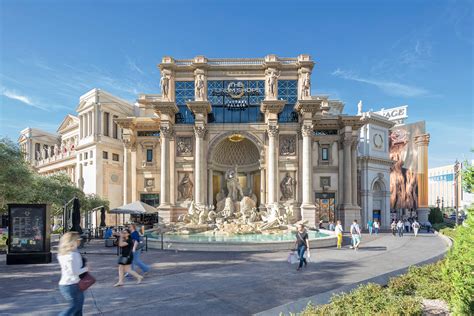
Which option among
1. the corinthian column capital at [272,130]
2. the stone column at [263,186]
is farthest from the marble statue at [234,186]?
the corinthian column capital at [272,130]

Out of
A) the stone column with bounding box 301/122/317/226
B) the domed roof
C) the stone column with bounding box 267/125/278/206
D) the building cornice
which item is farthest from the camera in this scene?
the building cornice

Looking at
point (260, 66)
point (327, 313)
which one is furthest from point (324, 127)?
point (327, 313)

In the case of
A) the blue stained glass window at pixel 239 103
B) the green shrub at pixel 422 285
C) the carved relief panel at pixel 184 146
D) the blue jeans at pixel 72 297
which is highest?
the blue stained glass window at pixel 239 103

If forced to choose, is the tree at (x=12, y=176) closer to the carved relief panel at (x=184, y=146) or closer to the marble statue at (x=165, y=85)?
the carved relief panel at (x=184, y=146)

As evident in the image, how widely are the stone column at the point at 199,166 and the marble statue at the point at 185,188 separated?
126cm

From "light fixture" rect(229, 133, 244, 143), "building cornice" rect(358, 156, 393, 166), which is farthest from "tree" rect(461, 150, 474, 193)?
"building cornice" rect(358, 156, 393, 166)

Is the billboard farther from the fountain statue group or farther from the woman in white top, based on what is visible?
the woman in white top

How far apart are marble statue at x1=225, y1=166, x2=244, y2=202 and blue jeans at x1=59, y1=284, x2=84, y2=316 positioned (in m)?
29.3

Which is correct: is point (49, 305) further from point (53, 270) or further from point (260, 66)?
point (260, 66)

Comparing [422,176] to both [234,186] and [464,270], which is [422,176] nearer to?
[234,186]

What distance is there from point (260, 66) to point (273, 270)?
28.7 meters

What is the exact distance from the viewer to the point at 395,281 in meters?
8.41

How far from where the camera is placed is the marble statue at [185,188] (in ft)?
118

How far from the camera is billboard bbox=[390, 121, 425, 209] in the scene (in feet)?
184
